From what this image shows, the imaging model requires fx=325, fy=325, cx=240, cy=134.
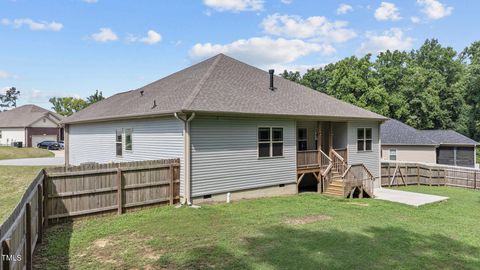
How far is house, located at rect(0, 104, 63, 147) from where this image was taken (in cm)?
A: 4512

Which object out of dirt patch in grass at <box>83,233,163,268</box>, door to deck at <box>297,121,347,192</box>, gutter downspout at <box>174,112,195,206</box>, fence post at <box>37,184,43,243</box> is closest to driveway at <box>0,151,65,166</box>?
gutter downspout at <box>174,112,195,206</box>

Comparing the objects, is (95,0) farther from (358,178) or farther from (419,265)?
(419,265)

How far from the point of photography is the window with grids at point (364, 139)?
17.3 meters

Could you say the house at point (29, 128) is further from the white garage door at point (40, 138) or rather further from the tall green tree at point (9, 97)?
the tall green tree at point (9, 97)

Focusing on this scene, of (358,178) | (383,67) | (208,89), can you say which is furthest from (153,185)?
(383,67)

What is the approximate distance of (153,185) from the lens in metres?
10.6

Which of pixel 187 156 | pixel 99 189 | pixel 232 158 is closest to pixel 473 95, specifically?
pixel 232 158

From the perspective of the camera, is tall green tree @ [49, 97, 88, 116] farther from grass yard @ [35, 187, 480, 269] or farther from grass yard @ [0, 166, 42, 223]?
grass yard @ [35, 187, 480, 269]

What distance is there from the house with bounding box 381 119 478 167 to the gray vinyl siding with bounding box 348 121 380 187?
12078 millimetres

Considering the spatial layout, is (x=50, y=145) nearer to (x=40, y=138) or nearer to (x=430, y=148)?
(x=40, y=138)

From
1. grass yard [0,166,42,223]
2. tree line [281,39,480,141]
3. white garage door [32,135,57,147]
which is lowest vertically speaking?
grass yard [0,166,42,223]

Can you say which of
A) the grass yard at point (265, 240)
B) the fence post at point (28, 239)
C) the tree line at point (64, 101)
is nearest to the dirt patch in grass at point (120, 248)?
the grass yard at point (265, 240)

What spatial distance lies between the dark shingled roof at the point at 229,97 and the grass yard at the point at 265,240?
375cm

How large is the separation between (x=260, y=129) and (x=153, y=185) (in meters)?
4.86
